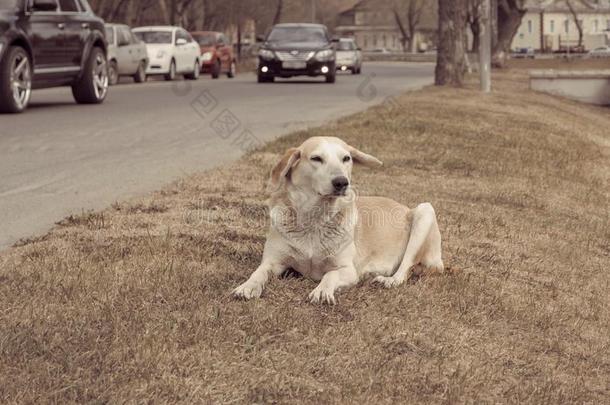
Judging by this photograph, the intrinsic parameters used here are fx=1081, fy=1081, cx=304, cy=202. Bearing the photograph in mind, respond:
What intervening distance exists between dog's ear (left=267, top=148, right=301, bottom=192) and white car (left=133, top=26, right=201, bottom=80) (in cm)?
2867

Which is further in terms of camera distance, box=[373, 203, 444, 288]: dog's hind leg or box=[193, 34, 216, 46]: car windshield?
box=[193, 34, 216, 46]: car windshield

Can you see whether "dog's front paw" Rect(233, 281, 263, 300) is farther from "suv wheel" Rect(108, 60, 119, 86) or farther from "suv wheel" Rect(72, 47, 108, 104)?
"suv wheel" Rect(108, 60, 119, 86)

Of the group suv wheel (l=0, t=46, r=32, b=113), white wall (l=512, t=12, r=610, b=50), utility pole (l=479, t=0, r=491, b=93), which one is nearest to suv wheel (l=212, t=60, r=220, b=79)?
utility pole (l=479, t=0, r=491, b=93)

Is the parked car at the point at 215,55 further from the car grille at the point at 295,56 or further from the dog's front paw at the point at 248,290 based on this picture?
the dog's front paw at the point at 248,290

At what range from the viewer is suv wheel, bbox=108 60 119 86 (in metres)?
29.4

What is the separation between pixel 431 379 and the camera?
446 centimetres

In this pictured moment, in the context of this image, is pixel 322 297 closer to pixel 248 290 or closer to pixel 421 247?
pixel 248 290

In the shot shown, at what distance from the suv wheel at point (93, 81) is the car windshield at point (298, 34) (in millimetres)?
12170

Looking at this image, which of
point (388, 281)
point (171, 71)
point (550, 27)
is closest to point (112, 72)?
point (171, 71)

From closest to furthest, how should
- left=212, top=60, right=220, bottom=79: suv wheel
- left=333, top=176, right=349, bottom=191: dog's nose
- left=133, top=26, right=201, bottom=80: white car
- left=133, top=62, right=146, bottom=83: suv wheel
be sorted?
left=333, top=176, right=349, bottom=191: dog's nose, left=133, top=62, right=146, bottom=83: suv wheel, left=133, top=26, right=201, bottom=80: white car, left=212, top=60, right=220, bottom=79: suv wheel

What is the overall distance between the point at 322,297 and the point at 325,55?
25453 mm

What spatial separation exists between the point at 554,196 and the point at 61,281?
643 cm

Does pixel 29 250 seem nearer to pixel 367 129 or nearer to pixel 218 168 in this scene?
pixel 218 168

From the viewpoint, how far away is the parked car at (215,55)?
38.8 metres
